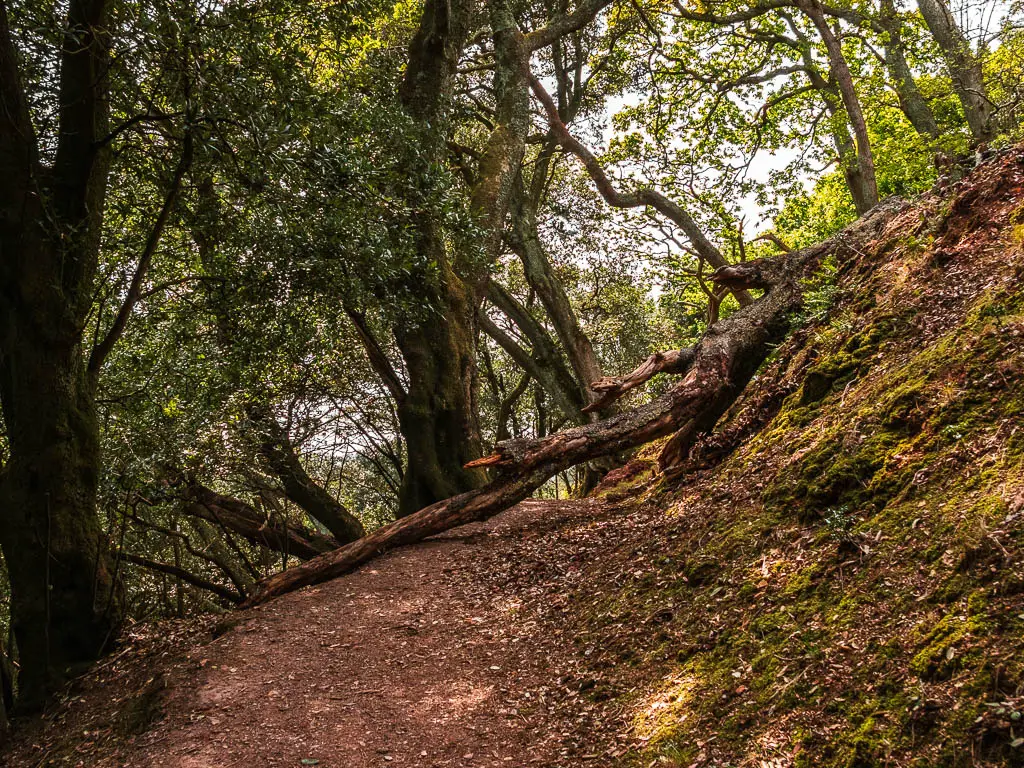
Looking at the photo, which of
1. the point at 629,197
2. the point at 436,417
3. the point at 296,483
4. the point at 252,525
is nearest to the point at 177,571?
the point at 252,525

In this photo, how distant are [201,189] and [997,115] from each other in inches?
376

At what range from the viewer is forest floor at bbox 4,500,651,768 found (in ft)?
15.3

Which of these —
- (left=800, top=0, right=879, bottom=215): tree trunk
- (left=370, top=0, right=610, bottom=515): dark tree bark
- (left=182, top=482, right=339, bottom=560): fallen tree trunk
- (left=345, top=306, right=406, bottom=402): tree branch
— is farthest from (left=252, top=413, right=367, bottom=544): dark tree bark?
(left=800, top=0, right=879, bottom=215): tree trunk

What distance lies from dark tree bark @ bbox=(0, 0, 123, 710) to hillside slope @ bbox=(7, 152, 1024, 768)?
74cm

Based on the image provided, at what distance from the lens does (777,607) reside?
3982 millimetres

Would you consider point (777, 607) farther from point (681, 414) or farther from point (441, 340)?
point (441, 340)

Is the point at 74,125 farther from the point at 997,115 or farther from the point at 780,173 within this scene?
the point at 780,173

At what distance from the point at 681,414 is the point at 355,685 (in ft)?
15.0

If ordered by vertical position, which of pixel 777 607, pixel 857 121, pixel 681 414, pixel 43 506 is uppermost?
pixel 857 121

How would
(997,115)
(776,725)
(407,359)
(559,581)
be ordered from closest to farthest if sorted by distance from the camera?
1. (776,725)
2. (559,581)
3. (997,115)
4. (407,359)

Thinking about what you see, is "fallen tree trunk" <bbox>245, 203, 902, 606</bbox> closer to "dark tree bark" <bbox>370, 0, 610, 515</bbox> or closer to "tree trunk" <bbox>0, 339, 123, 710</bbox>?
"dark tree bark" <bbox>370, 0, 610, 515</bbox>

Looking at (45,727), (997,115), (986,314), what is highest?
(997,115)

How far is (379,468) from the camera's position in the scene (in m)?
15.9


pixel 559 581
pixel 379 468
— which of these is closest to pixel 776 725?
pixel 559 581
